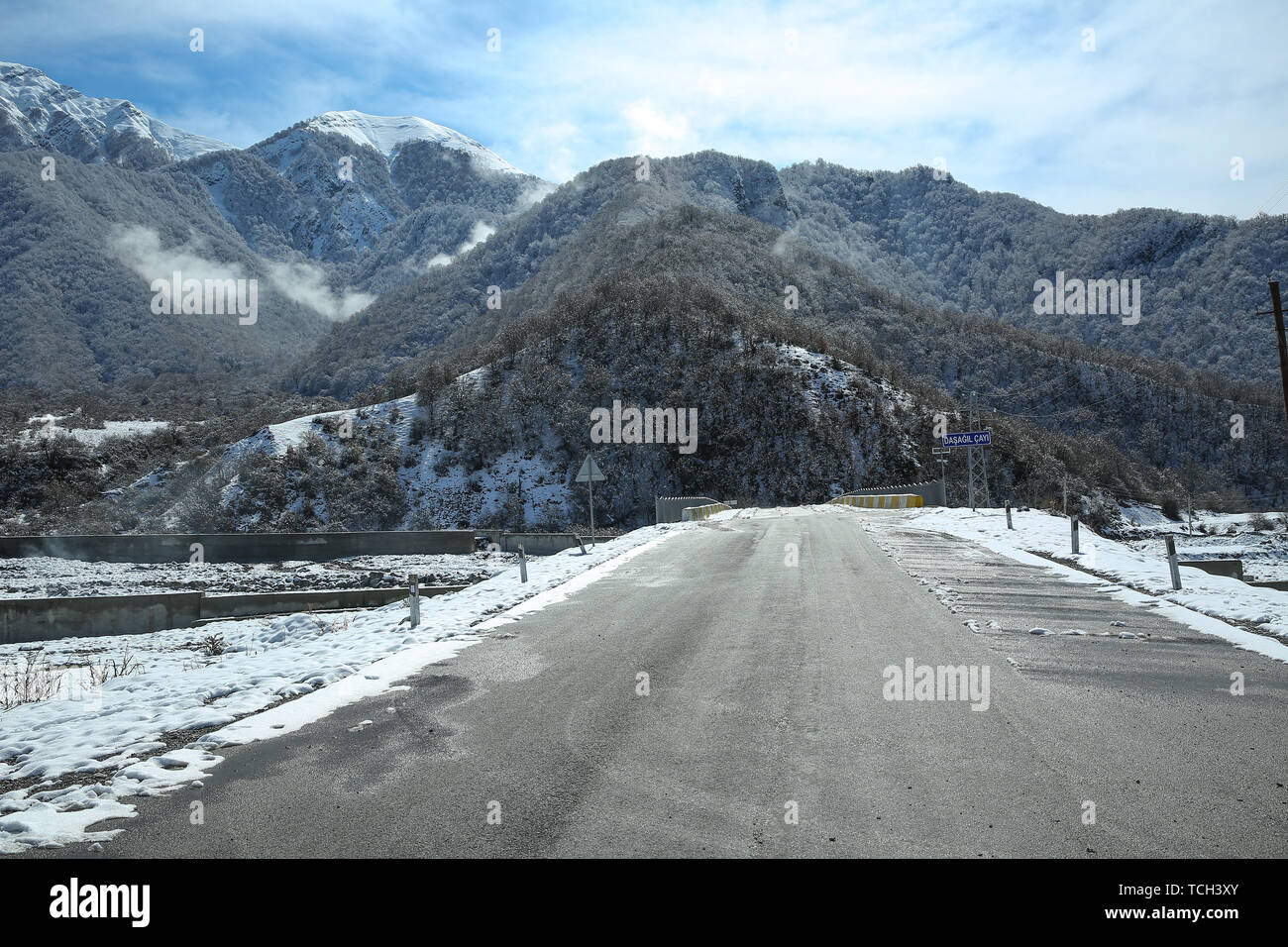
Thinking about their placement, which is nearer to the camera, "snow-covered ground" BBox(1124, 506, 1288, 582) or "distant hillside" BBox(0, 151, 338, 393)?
"snow-covered ground" BBox(1124, 506, 1288, 582)

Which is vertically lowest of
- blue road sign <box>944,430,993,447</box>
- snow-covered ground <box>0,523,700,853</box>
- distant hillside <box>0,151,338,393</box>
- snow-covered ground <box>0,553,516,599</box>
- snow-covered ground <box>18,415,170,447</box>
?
snow-covered ground <box>0,553,516,599</box>

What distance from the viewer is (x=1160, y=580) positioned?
13.1 m

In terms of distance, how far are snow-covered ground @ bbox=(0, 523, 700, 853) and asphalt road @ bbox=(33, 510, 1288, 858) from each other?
1.35 ft

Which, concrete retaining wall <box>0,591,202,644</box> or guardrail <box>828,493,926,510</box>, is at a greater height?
guardrail <box>828,493,926,510</box>

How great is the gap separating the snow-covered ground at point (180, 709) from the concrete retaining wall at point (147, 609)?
4.88m

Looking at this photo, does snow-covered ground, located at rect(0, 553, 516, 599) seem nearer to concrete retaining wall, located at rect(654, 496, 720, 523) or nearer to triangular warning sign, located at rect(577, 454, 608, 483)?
triangular warning sign, located at rect(577, 454, 608, 483)

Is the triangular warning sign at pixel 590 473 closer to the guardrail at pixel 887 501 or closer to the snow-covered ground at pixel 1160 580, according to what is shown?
the snow-covered ground at pixel 1160 580

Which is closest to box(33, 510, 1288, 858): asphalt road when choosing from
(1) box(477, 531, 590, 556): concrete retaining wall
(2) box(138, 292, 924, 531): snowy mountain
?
(1) box(477, 531, 590, 556): concrete retaining wall

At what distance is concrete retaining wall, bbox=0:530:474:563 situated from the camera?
33.8 meters

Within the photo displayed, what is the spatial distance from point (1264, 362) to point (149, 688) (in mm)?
163765

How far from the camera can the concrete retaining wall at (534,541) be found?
32.6m

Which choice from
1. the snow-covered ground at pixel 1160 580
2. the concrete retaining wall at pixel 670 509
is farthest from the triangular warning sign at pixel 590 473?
the concrete retaining wall at pixel 670 509

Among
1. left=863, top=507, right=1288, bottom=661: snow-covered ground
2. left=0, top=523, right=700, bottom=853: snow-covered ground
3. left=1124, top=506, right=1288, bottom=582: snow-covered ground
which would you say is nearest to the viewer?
left=0, top=523, right=700, bottom=853: snow-covered ground

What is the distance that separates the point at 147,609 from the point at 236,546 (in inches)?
595
